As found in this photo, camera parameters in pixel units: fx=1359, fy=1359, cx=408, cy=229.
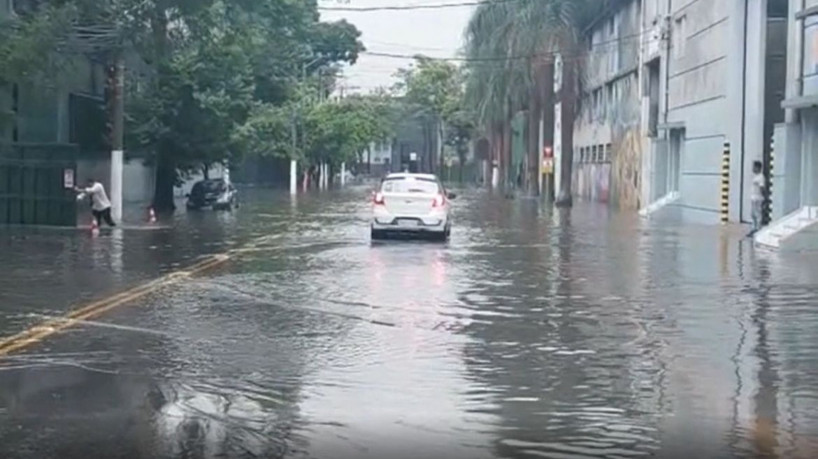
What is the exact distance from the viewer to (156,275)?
2112 centimetres

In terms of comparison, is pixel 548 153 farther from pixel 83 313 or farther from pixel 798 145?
pixel 83 313

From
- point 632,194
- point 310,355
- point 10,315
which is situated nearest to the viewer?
point 310,355

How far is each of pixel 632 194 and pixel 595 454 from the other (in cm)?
4647

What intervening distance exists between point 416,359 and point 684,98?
3422cm

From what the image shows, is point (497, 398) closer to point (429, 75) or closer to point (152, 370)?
point (152, 370)

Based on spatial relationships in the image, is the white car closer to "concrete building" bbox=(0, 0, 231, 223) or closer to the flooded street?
the flooded street

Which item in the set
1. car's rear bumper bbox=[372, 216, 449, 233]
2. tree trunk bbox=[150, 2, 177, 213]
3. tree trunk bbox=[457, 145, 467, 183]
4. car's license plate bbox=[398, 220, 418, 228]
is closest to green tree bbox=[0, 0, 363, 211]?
tree trunk bbox=[150, 2, 177, 213]

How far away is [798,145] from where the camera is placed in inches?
1246

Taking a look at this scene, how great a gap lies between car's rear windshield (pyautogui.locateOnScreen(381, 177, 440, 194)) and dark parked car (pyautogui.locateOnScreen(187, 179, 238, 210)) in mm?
24122

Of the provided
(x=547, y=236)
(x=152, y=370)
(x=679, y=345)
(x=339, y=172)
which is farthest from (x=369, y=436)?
(x=339, y=172)

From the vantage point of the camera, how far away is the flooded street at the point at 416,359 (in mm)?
8891

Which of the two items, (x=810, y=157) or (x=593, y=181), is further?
(x=593, y=181)

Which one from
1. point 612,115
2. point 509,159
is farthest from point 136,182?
point 509,159

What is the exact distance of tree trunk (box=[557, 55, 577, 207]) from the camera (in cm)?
5788
